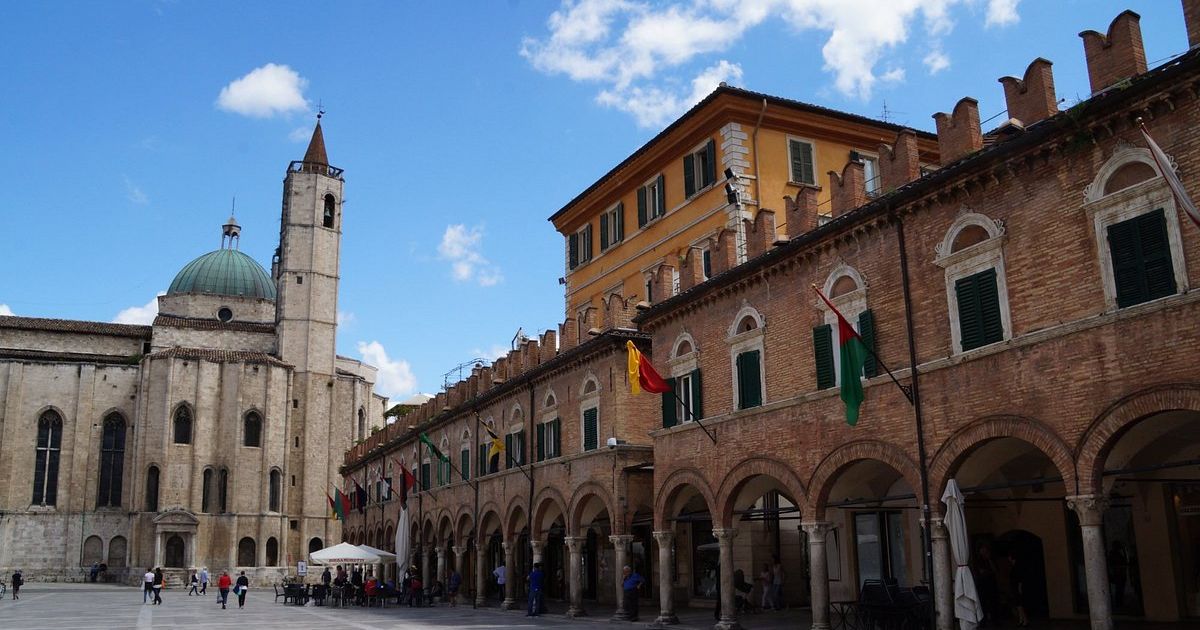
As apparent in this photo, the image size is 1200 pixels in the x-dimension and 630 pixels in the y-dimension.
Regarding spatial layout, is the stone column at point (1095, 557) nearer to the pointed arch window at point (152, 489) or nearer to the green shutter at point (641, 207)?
the green shutter at point (641, 207)

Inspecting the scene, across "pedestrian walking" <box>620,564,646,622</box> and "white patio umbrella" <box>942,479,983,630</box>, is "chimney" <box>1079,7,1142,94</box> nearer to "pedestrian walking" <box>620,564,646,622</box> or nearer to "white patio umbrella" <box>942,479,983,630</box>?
"white patio umbrella" <box>942,479,983,630</box>

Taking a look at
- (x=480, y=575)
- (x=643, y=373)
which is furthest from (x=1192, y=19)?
(x=480, y=575)

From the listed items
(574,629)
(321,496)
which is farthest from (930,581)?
(321,496)

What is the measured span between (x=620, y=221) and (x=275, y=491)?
4362 centimetres

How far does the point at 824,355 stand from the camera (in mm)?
18125

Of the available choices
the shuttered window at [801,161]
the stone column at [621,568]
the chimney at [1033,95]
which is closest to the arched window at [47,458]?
the stone column at [621,568]

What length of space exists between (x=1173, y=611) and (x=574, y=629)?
12.0m

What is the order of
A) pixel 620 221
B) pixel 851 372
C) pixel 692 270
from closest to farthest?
pixel 851 372, pixel 692 270, pixel 620 221

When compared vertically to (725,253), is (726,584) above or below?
below

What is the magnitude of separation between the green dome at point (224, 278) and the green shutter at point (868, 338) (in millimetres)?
67139

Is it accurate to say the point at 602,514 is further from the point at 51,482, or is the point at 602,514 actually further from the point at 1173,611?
the point at 51,482

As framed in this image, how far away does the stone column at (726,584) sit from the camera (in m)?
19.9

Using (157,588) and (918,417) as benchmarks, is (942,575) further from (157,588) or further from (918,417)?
(157,588)

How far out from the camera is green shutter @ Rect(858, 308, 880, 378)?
673 inches
